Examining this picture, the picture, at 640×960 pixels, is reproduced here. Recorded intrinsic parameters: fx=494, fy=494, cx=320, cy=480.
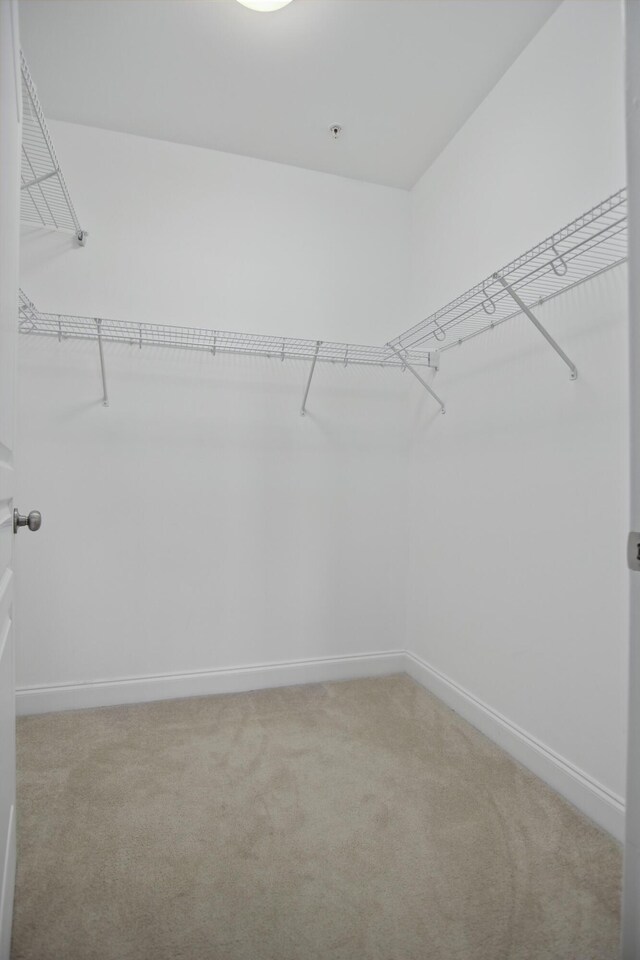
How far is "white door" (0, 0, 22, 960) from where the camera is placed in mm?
836

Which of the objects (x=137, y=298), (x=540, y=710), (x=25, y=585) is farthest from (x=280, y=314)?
(x=540, y=710)

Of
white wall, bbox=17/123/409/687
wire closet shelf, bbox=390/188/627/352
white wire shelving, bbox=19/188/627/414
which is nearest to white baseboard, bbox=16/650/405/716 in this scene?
white wall, bbox=17/123/409/687

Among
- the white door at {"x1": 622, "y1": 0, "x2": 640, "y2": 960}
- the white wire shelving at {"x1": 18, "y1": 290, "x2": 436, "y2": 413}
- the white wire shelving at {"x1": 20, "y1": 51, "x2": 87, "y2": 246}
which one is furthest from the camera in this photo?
the white wire shelving at {"x1": 18, "y1": 290, "x2": 436, "y2": 413}

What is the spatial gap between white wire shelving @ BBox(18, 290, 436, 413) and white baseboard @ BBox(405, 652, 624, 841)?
1471mm

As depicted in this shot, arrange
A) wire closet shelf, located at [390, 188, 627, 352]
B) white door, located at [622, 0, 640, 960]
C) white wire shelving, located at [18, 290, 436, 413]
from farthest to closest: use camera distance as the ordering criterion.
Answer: white wire shelving, located at [18, 290, 436, 413]
wire closet shelf, located at [390, 188, 627, 352]
white door, located at [622, 0, 640, 960]

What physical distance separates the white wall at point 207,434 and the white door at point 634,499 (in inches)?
74.1

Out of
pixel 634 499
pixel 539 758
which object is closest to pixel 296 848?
pixel 539 758

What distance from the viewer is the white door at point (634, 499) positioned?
24.9 inches

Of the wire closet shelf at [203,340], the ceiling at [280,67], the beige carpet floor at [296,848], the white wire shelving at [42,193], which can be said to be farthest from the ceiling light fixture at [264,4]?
the beige carpet floor at [296,848]

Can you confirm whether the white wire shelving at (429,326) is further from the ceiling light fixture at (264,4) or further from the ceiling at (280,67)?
the ceiling light fixture at (264,4)

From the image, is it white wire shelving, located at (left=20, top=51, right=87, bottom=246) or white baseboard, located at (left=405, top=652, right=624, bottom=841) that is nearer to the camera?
white baseboard, located at (left=405, top=652, right=624, bottom=841)

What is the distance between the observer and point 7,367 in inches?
36.8

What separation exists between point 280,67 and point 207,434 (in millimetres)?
1481

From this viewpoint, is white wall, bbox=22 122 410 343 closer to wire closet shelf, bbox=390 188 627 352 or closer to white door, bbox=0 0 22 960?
wire closet shelf, bbox=390 188 627 352
